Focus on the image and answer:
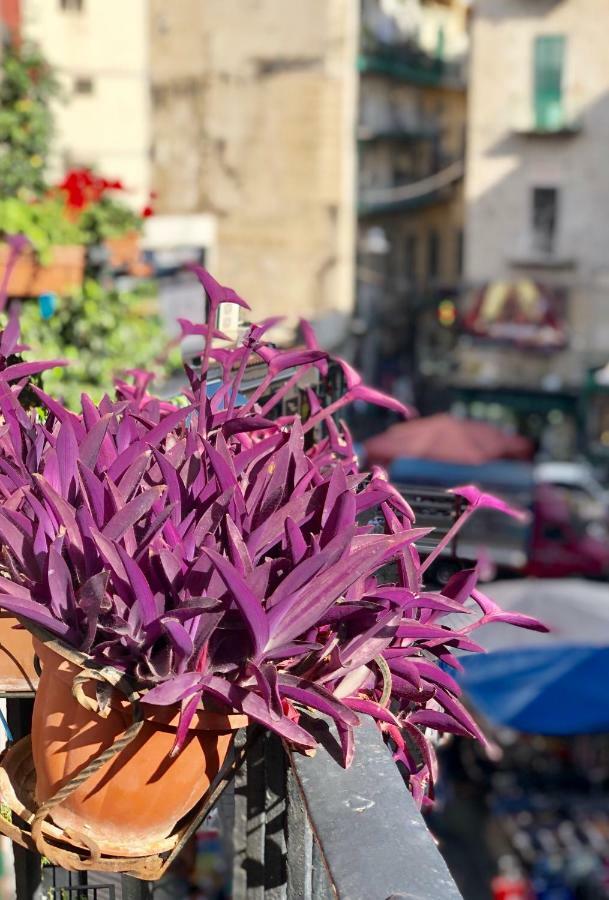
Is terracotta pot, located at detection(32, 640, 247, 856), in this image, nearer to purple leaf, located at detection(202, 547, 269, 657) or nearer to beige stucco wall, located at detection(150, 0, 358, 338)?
purple leaf, located at detection(202, 547, 269, 657)

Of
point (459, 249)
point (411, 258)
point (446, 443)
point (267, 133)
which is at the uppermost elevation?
point (267, 133)

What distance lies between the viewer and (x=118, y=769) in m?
1.49

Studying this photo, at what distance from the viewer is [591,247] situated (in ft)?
85.6

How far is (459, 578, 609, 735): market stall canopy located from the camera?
9.44m

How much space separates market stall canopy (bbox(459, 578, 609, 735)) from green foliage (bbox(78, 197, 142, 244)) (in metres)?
4.21

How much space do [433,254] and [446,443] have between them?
20.6 m

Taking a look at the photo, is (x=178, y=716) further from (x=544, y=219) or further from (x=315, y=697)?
(x=544, y=219)

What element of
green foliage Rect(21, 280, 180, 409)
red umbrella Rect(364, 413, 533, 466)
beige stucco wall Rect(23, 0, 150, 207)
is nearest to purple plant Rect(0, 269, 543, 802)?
green foliage Rect(21, 280, 180, 409)

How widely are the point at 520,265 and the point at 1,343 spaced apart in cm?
2522

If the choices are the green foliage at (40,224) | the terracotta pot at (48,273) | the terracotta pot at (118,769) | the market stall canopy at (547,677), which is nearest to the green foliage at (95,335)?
the terracotta pot at (48,273)

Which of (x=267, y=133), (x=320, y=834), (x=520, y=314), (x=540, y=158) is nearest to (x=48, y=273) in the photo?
(x=320, y=834)

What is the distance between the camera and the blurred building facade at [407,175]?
31.2 meters

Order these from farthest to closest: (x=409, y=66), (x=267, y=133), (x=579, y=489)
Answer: (x=409, y=66)
(x=267, y=133)
(x=579, y=489)

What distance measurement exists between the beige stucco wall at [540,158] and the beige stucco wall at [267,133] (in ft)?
9.53
